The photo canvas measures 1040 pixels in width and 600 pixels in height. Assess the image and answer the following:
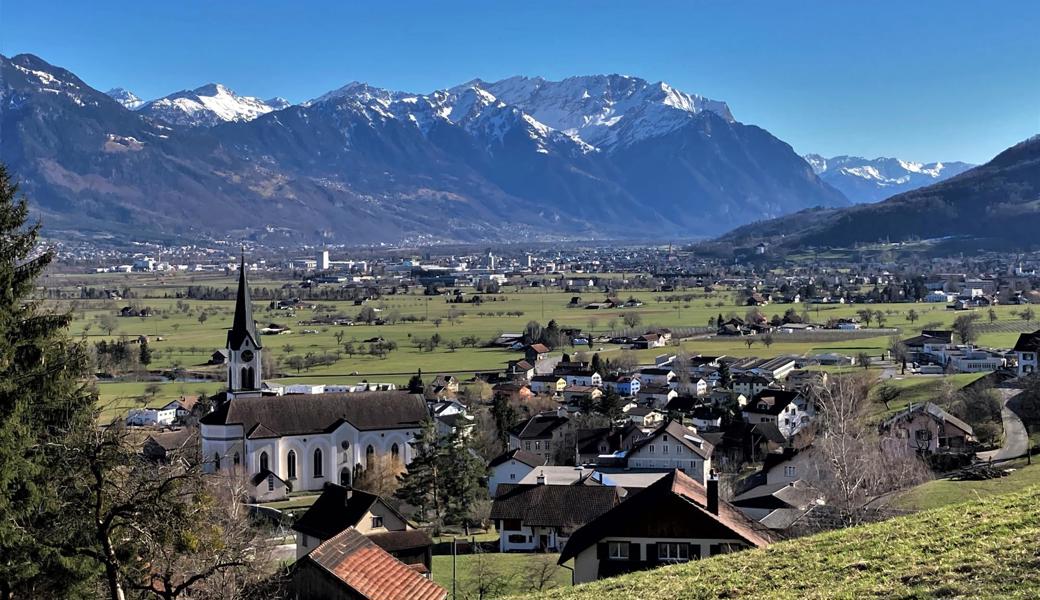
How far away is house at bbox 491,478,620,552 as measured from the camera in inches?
1319

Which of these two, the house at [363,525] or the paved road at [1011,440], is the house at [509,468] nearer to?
the house at [363,525]

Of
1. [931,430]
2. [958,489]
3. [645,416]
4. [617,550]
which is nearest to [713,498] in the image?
[617,550]

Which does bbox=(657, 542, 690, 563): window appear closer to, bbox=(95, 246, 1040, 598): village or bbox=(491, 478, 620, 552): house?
bbox=(95, 246, 1040, 598): village

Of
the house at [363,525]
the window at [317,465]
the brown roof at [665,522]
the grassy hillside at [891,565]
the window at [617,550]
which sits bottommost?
the window at [317,465]

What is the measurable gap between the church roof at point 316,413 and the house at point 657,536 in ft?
96.2

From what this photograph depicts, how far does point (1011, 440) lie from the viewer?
41.3 metres

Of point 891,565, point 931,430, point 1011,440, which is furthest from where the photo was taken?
point 931,430

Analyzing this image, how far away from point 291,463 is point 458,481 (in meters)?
13.7

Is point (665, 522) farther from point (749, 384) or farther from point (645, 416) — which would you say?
point (749, 384)

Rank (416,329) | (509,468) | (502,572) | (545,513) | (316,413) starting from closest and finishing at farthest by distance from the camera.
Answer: (502,572)
(545,513)
(509,468)
(316,413)
(416,329)

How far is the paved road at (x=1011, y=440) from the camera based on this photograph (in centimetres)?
3809

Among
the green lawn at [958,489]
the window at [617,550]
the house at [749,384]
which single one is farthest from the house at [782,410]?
the window at [617,550]

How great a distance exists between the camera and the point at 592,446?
5353 centimetres

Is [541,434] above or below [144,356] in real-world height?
below
